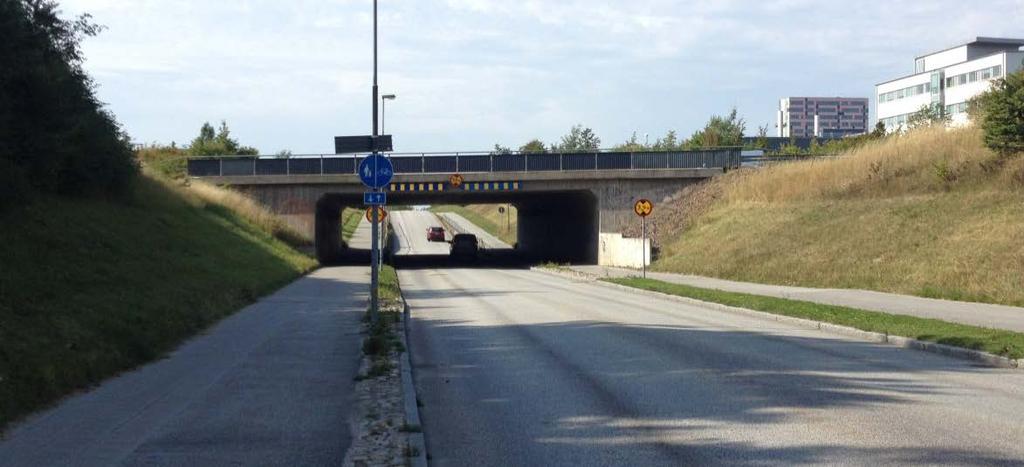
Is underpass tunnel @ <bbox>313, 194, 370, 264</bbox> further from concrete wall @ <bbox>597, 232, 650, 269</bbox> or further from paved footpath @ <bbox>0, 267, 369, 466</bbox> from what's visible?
paved footpath @ <bbox>0, 267, 369, 466</bbox>

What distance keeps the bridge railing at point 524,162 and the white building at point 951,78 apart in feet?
147

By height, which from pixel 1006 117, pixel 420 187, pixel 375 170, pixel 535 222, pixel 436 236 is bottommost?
pixel 436 236

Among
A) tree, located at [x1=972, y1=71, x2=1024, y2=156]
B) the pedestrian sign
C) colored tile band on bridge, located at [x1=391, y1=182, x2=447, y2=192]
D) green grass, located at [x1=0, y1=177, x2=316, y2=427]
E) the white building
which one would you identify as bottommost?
green grass, located at [x1=0, y1=177, x2=316, y2=427]

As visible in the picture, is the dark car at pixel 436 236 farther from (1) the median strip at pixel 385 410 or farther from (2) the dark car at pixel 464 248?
(1) the median strip at pixel 385 410

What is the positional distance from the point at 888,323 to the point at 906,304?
5261 mm

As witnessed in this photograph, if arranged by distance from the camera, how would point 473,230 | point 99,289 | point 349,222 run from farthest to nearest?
point 349,222, point 473,230, point 99,289

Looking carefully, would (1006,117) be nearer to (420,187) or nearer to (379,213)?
(379,213)

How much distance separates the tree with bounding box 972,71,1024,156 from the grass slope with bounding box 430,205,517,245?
61.1 m

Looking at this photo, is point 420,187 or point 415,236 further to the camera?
point 415,236

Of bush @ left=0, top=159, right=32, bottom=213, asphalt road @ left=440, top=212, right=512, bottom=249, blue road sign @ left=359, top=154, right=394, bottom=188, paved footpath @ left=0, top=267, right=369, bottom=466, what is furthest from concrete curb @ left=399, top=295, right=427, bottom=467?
asphalt road @ left=440, top=212, right=512, bottom=249

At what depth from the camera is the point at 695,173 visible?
50688mm

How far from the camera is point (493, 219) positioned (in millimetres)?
124875

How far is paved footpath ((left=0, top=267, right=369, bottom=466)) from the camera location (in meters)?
8.16

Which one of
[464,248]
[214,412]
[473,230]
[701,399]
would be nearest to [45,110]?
[214,412]
